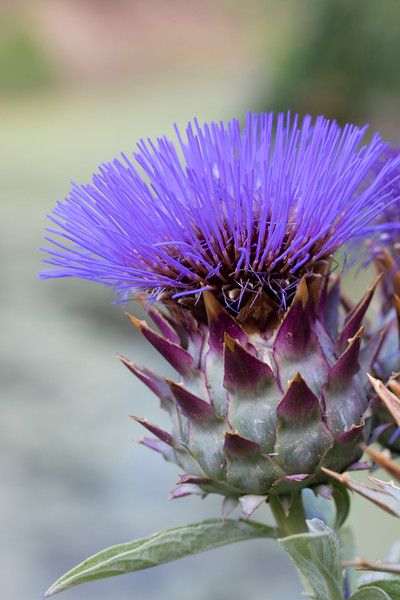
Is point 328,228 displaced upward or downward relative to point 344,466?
upward

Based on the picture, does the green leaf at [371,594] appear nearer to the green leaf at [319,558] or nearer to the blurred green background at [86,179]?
the green leaf at [319,558]

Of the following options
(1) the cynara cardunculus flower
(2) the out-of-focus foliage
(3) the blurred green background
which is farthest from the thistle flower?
(2) the out-of-focus foliage

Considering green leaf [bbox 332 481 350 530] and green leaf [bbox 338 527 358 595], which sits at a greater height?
green leaf [bbox 332 481 350 530]

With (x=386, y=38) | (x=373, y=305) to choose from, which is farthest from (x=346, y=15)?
(x=373, y=305)

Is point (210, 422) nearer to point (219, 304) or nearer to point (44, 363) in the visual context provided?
point (219, 304)

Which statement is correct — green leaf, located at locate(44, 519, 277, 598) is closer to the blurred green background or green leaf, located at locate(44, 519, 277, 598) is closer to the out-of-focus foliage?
the blurred green background

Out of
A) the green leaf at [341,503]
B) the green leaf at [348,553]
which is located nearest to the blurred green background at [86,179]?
the green leaf at [348,553]

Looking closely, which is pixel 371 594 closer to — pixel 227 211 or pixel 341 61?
pixel 227 211
